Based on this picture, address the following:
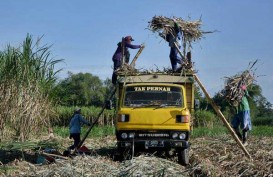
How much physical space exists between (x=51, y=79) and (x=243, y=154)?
340 inches

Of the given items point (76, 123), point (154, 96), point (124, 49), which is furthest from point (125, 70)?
point (76, 123)

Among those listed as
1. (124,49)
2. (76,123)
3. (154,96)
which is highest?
(124,49)

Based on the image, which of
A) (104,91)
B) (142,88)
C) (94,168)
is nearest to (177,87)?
(142,88)

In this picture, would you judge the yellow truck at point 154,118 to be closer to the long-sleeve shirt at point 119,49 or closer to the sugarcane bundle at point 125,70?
the sugarcane bundle at point 125,70

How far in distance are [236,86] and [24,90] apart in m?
7.70

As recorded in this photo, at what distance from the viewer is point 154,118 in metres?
12.5

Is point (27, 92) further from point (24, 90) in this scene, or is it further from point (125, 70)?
point (125, 70)

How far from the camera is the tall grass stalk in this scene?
54.4 ft

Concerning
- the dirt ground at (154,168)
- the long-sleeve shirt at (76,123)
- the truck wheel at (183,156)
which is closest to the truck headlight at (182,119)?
the truck wheel at (183,156)

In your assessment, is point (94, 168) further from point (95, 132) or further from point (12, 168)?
point (95, 132)

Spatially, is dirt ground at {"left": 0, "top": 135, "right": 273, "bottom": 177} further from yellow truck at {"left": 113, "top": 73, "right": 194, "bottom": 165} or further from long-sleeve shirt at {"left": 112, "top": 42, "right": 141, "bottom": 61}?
long-sleeve shirt at {"left": 112, "top": 42, "right": 141, "bottom": 61}

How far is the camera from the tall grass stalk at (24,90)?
1659 cm

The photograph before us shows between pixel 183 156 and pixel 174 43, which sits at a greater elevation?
pixel 174 43

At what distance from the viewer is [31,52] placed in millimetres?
17812
